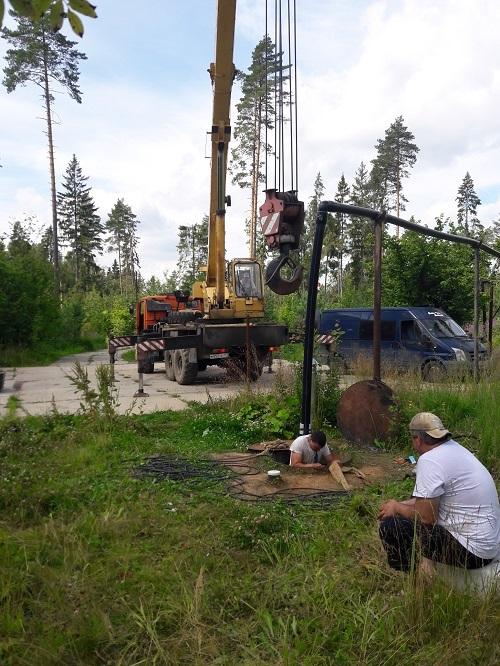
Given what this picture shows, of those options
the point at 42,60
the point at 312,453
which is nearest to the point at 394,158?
the point at 42,60

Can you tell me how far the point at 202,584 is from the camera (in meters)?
3.45

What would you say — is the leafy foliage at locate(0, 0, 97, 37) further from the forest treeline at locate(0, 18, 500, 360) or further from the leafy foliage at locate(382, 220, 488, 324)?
the leafy foliage at locate(382, 220, 488, 324)

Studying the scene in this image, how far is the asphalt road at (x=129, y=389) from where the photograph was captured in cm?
1092

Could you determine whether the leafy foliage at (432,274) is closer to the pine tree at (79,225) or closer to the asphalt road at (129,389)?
the asphalt road at (129,389)

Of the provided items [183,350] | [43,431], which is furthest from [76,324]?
[43,431]

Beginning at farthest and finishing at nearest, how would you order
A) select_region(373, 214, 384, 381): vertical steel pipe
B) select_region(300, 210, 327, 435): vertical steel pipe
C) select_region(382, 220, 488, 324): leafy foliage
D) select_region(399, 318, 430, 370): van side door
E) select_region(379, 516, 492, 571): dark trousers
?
select_region(382, 220, 488, 324): leafy foliage < select_region(399, 318, 430, 370): van side door < select_region(373, 214, 384, 381): vertical steel pipe < select_region(300, 210, 327, 435): vertical steel pipe < select_region(379, 516, 492, 571): dark trousers

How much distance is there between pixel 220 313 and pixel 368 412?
748 cm

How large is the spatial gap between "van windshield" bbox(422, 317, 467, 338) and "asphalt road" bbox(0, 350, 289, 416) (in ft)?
11.7

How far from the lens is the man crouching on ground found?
6438 millimetres

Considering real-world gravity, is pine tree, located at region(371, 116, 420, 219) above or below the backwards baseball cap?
above

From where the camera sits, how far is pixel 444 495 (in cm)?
341

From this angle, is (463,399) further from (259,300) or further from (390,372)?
(259,300)

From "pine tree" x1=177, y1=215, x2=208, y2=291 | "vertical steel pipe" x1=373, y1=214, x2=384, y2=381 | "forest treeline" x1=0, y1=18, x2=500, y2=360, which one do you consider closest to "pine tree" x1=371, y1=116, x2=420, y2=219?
"forest treeline" x1=0, y1=18, x2=500, y2=360

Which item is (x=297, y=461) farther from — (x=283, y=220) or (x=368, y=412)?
(x=283, y=220)
